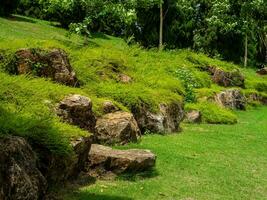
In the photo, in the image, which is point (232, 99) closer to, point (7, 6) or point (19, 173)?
point (7, 6)

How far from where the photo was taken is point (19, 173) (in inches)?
288

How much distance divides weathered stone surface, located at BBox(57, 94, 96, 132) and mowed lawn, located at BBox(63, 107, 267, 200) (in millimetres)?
1455

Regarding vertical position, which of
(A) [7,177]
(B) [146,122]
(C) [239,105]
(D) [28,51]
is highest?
(D) [28,51]

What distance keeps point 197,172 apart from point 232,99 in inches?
713

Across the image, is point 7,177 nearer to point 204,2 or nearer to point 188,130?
point 188,130

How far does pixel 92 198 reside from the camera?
887cm

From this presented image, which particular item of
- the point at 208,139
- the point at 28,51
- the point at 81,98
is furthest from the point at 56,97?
the point at 208,139

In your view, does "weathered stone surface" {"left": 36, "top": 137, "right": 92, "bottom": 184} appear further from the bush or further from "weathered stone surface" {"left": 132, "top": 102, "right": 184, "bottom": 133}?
the bush

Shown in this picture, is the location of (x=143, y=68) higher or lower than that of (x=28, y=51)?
lower

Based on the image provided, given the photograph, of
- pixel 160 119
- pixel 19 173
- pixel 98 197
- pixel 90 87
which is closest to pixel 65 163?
pixel 98 197

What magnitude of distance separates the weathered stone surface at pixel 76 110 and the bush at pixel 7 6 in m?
26.1

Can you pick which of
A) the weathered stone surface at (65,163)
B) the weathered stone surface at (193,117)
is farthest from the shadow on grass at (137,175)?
the weathered stone surface at (193,117)

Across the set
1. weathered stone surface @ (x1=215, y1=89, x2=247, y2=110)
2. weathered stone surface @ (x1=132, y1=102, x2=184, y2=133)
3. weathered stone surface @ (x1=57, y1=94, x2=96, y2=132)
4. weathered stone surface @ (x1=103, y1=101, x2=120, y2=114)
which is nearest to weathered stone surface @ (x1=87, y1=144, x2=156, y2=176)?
weathered stone surface @ (x1=57, y1=94, x2=96, y2=132)

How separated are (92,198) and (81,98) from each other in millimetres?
2734
